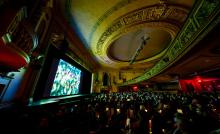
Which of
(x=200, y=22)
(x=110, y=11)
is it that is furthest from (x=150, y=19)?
(x=200, y=22)

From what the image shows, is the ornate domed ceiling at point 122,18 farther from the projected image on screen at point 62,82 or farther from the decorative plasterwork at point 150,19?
the projected image on screen at point 62,82

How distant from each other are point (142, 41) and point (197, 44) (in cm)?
821

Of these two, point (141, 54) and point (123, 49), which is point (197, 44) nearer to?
point (123, 49)

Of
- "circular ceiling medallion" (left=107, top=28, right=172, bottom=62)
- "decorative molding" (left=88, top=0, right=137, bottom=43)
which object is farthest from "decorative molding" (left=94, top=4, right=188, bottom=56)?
"circular ceiling medallion" (left=107, top=28, right=172, bottom=62)

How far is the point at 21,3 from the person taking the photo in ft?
6.91

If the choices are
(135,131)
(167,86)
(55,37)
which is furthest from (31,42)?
(167,86)

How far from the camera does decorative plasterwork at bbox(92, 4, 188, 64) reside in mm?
6504

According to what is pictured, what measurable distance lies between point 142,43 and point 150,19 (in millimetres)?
3835

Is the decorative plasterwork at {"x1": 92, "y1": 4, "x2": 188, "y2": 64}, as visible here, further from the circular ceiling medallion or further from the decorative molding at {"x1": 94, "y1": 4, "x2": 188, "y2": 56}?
the circular ceiling medallion

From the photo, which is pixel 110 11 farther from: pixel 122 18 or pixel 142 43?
pixel 142 43

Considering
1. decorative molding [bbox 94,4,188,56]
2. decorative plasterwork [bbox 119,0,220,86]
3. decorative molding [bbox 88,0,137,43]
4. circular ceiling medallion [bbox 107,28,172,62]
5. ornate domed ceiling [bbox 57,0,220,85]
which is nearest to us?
decorative plasterwork [bbox 119,0,220,86]

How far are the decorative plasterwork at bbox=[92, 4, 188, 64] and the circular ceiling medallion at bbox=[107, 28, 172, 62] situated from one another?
1497mm

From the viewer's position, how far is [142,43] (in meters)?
11.2

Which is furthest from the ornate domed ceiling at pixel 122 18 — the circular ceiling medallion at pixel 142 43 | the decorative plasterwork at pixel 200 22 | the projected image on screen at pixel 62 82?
the decorative plasterwork at pixel 200 22
